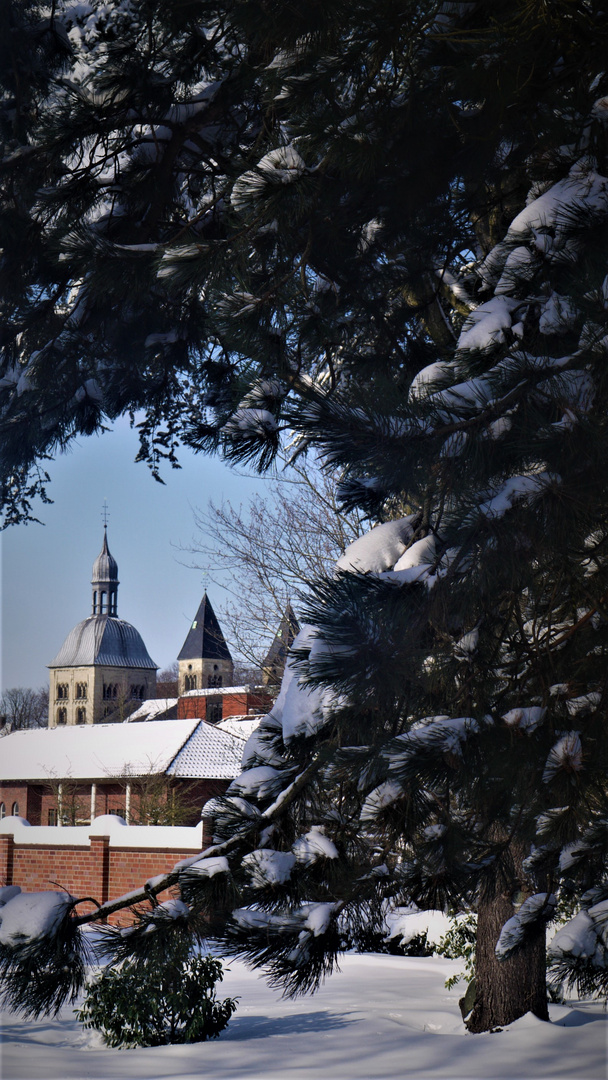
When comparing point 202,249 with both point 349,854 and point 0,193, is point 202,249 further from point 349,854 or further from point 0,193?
point 349,854

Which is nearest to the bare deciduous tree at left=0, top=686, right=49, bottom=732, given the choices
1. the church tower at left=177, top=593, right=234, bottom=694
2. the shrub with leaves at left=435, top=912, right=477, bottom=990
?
the church tower at left=177, top=593, right=234, bottom=694

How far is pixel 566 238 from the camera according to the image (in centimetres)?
237

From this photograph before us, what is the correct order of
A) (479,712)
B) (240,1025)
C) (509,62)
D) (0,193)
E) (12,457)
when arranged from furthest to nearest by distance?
(240,1025) → (12,457) → (0,193) → (509,62) → (479,712)

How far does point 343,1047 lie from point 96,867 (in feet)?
28.7

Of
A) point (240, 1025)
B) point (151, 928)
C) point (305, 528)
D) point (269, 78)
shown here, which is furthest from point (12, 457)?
point (305, 528)

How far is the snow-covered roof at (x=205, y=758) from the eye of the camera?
22.7 meters

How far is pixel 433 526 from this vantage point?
2.21 metres

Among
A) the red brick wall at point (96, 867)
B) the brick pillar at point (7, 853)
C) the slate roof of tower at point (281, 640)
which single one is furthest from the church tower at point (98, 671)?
the slate roof of tower at point (281, 640)

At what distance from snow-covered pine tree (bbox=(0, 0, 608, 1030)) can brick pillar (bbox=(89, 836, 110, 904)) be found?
1157cm

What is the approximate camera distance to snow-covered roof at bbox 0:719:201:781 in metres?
24.7

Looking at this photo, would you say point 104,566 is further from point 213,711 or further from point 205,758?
point 205,758

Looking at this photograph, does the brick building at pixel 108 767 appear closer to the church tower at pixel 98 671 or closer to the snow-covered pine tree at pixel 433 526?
the snow-covered pine tree at pixel 433 526

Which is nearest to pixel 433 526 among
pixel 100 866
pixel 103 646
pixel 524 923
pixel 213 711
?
pixel 524 923

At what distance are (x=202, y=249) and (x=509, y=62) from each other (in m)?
1.02
